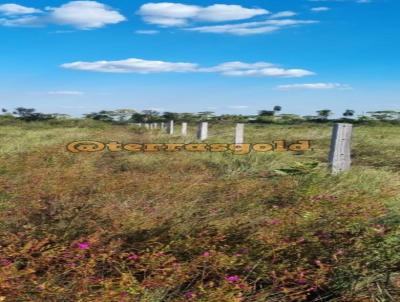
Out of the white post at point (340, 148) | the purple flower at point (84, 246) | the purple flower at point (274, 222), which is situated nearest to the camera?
the purple flower at point (84, 246)

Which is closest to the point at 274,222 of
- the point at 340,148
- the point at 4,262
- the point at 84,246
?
the point at 84,246

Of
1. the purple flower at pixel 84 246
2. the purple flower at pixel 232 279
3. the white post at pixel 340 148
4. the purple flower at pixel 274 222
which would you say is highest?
the white post at pixel 340 148

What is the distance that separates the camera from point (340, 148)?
304 inches

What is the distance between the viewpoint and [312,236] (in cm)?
372

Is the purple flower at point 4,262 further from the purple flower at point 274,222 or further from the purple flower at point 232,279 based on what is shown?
A: the purple flower at point 274,222

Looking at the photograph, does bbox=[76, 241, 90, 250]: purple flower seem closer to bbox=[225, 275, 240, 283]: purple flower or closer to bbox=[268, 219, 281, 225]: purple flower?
bbox=[225, 275, 240, 283]: purple flower

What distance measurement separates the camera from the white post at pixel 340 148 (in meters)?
7.64

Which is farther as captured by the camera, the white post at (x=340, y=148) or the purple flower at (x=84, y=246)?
the white post at (x=340, y=148)

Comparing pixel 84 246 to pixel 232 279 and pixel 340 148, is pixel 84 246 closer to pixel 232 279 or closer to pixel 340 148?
pixel 232 279

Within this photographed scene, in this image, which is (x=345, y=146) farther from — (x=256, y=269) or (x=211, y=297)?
(x=211, y=297)

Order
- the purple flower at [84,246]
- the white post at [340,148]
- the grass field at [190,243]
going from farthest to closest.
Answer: the white post at [340,148] → the purple flower at [84,246] → the grass field at [190,243]

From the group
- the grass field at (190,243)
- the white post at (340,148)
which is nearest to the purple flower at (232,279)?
the grass field at (190,243)

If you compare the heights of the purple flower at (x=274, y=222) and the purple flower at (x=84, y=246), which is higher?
the purple flower at (x=274, y=222)

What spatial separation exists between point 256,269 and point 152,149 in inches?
354
